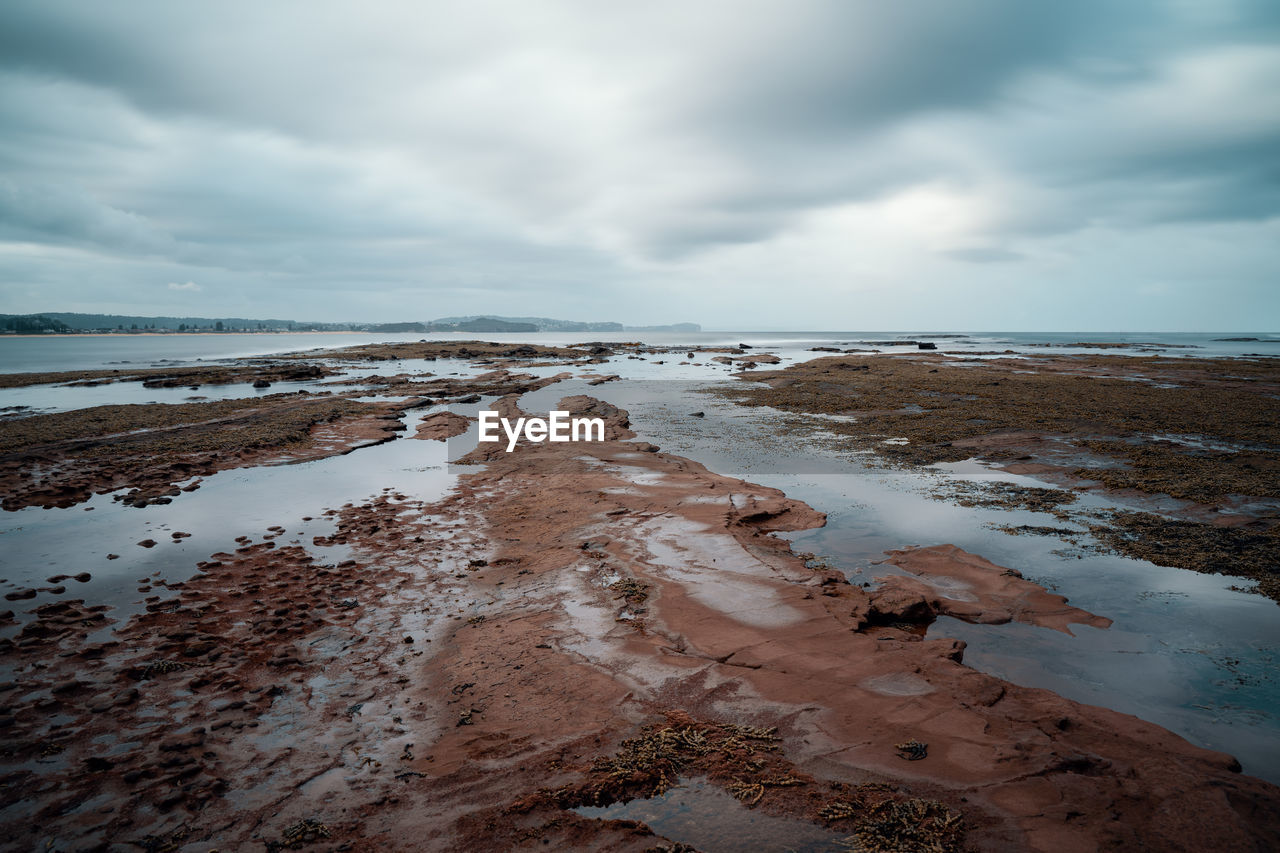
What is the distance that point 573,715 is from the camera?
568 cm

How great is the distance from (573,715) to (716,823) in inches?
74.7

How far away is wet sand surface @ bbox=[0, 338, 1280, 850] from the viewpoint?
4.29 meters

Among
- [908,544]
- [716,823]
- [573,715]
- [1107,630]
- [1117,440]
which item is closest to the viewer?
[716,823]

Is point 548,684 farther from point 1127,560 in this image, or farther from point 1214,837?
point 1127,560

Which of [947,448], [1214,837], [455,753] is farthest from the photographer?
[947,448]

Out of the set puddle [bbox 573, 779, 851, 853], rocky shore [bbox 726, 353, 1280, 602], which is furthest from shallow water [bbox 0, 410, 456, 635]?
rocky shore [bbox 726, 353, 1280, 602]

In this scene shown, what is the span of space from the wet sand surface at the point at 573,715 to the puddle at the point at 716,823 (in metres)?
0.03

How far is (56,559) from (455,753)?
10.6m

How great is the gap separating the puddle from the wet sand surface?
29mm

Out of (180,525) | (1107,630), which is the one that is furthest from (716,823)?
(180,525)

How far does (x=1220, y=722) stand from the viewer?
573cm

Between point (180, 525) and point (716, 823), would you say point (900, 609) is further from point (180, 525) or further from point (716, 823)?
point (180, 525)

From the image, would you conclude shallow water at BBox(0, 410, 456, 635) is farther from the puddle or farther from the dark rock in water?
the dark rock in water

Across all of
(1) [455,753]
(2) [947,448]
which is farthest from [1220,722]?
(2) [947,448]
